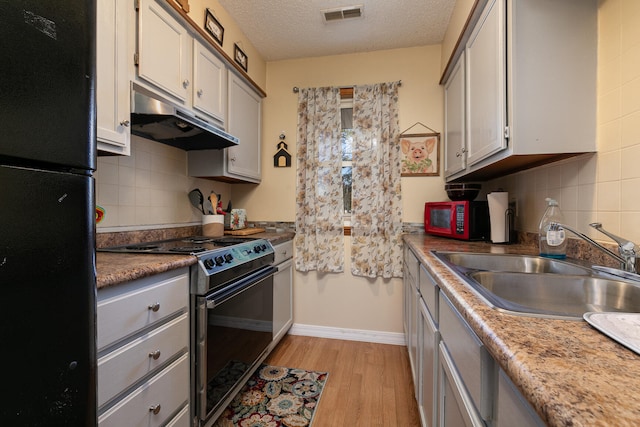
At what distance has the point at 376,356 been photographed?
2252mm

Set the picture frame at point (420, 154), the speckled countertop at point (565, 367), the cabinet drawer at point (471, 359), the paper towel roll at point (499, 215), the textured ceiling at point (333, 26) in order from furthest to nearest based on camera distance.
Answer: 1. the picture frame at point (420, 154)
2. the textured ceiling at point (333, 26)
3. the paper towel roll at point (499, 215)
4. the cabinet drawer at point (471, 359)
5. the speckled countertop at point (565, 367)

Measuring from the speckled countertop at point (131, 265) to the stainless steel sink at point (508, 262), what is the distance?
1.16 metres

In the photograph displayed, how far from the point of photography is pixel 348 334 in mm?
2557

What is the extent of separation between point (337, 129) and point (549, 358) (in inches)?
94.2

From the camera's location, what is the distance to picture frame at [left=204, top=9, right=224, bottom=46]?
1.88m

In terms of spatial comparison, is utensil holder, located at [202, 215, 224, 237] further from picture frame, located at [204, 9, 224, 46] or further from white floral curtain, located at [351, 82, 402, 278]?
picture frame, located at [204, 9, 224, 46]

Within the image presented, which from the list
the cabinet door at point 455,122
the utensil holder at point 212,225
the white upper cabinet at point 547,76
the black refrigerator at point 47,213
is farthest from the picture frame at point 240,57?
the black refrigerator at point 47,213

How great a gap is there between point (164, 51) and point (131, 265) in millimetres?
1192

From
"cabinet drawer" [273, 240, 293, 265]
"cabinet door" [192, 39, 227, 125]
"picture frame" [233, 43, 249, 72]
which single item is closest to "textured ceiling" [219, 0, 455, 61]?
"picture frame" [233, 43, 249, 72]

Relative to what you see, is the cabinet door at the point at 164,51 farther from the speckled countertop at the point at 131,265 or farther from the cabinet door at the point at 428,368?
the cabinet door at the point at 428,368

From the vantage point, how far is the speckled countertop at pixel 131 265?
0.87 metres

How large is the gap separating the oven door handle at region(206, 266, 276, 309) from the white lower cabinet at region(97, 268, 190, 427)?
115mm

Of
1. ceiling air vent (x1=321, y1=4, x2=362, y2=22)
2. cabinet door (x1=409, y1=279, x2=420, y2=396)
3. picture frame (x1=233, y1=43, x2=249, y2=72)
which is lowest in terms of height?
cabinet door (x1=409, y1=279, x2=420, y2=396)

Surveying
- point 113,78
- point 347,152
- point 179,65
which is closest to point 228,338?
point 113,78
